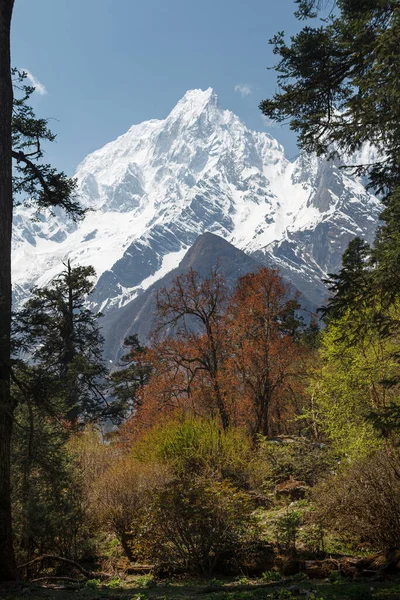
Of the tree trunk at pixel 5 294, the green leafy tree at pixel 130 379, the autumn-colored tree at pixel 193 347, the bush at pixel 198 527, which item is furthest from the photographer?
the green leafy tree at pixel 130 379

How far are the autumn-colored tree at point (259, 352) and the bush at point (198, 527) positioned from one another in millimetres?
13637

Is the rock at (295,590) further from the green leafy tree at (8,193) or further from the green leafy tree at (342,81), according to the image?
the green leafy tree at (342,81)

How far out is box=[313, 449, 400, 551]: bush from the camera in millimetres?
8016

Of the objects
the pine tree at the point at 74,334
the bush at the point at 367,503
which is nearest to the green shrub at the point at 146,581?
the bush at the point at 367,503

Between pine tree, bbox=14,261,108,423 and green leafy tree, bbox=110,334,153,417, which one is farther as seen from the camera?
green leafy tree, bbox=110,334,153,417

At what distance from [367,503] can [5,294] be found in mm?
6719

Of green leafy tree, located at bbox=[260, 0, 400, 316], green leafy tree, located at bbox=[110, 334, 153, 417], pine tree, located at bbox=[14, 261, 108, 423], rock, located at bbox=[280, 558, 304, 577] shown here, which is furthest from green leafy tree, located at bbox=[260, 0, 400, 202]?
green leafy tree, located at bbox=[110, 334, 153, 417]

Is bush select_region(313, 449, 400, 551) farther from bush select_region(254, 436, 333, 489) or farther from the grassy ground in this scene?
bush select_region(254, 436, 333, 489)

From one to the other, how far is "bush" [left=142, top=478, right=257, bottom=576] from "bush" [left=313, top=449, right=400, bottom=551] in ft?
4.89

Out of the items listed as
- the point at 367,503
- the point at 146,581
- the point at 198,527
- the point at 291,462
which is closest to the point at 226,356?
the point at 291,462

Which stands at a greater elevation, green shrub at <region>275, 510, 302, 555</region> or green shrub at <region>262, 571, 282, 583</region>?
green shrub at <region>275, 510, 302, 555</region>

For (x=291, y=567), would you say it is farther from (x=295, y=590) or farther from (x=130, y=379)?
(x=130, y=379)

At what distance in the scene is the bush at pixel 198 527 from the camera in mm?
8406

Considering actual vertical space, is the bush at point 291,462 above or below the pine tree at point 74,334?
below
